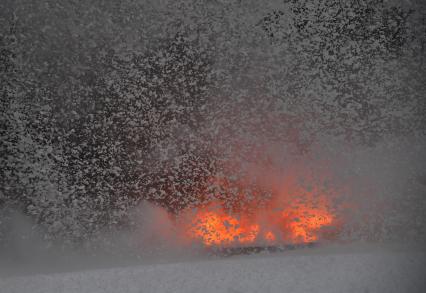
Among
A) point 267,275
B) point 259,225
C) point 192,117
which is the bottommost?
point 267,275

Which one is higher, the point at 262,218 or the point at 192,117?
the point at 192,117

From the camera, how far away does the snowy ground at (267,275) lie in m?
0.74

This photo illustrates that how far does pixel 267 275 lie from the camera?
755mm

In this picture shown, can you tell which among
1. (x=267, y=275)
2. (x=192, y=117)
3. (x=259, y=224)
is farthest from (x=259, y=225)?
(x=192, y=117)

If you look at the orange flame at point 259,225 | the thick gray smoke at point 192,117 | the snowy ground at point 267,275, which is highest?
the thick gray smoke at point 192,117

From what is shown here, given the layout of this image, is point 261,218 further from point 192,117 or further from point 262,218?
point 192,117

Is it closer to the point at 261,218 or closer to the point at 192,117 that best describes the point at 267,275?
the point at 261,218

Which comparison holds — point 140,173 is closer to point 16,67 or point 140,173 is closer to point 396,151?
point 16,67

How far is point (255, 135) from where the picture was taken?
784 millimetres

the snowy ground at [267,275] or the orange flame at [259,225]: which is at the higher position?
the orange flame at [259,225]

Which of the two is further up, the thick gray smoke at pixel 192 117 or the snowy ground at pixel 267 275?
the thick gray smoke at pixel 192 117

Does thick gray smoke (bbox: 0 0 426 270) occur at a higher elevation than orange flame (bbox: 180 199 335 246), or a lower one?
higher

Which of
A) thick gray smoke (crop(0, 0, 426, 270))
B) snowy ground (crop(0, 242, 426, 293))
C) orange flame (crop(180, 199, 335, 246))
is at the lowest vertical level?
snowy ground (crop(0, 242, 426, 293))

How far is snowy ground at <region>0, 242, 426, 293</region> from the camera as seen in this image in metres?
0.74
